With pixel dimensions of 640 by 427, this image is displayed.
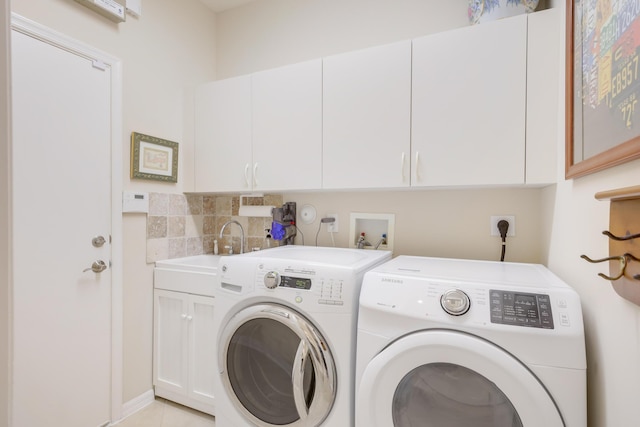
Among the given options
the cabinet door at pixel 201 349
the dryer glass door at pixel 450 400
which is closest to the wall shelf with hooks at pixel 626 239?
the dryer glass door at pixel 450 400

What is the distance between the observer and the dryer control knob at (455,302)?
98cm

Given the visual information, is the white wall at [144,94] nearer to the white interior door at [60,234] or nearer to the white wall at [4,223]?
the white interior door at [60,234]

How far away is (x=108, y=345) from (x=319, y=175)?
153cm

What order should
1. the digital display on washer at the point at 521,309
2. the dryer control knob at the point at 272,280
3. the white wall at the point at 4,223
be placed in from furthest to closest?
the dryer control knob at the point at 272,280, the digital display on washer at the point at 521,309, the white wall at the point at 4,223

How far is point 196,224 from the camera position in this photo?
2334mm

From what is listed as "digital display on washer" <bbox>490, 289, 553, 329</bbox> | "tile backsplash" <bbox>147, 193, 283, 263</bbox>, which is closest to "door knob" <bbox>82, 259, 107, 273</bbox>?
"tile backsplash" <bbox>147, 193, 283, 263</bbox>

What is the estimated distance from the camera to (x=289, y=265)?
4.33 ft

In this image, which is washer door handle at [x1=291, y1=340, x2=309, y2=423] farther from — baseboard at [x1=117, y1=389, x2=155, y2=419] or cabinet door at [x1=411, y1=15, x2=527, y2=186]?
baseboard at [x1=117, y1=389, x2=155, y2=419]

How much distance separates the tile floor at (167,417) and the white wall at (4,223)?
1.70 m

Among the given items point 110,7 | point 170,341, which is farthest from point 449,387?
point 110,7

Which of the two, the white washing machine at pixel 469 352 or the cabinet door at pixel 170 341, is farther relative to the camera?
the cabinet door at pixel 170 341

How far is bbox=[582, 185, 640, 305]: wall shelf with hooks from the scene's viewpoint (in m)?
0.61

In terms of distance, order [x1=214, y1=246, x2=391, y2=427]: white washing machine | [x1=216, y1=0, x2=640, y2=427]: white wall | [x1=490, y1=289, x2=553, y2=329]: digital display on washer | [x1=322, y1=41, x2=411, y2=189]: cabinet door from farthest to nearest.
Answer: [x1=322, y1=41, x2=411, y2=189]: cabinet door → [x1=214, y1=246, x2=391, y2=427]: white washing machine → [x1=490, y1=289, x2=553, y2=329]: digital display on washer → [x1=216, y1=0, x2=640, y2=427]: white wall

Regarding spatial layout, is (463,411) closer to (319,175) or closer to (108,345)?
(319,175)
